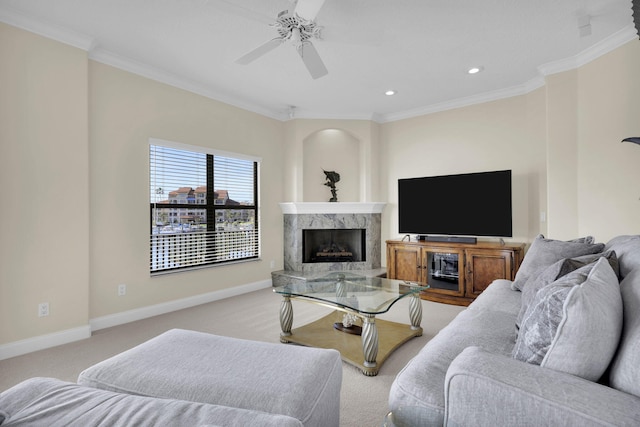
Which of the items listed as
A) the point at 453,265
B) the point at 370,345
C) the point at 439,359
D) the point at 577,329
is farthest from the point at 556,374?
the point at 453,265

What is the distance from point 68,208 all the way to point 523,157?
16.4 feet

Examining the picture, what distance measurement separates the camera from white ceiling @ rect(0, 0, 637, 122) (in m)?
2.45

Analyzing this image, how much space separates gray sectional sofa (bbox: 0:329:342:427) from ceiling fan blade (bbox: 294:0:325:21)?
1.99 metres

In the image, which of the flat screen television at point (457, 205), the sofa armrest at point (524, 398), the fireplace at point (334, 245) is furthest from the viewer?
the fireplace at point (334, 245)

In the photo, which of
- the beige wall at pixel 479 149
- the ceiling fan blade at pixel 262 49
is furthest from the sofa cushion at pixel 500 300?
the ceiling fan blade at pixel 262 49

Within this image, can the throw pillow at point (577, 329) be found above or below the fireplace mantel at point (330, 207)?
below

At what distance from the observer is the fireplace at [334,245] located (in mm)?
5055

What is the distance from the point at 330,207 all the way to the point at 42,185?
11.0ft

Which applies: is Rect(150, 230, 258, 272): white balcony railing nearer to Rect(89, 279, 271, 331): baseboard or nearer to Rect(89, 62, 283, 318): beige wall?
Rect(89, 62, 283, 318): beige wall

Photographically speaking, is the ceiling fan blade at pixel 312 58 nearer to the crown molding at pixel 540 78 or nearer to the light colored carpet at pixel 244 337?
the light colored carpet at pixel 244 337

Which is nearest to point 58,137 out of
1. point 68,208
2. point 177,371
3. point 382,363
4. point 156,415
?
point 68,208

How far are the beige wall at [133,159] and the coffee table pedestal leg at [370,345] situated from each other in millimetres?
2528

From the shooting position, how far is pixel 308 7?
6.59 ft

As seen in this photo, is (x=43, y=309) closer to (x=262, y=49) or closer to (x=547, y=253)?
(x=262, y=49)
